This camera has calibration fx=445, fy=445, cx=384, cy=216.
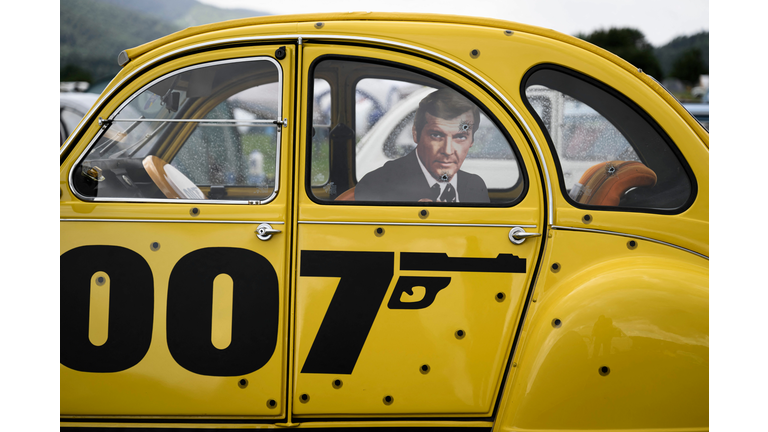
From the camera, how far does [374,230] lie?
1771mm

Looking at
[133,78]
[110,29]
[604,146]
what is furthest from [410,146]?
[110,29]

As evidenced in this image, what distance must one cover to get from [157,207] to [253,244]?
427mm

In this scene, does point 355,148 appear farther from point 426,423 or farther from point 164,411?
point 164,411

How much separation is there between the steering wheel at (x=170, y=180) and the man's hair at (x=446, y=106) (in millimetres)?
1008

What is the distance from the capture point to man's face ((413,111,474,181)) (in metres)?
1.83

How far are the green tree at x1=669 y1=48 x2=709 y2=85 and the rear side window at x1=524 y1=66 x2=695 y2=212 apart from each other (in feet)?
132

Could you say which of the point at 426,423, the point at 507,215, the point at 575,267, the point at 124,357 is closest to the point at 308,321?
the point at 426,423

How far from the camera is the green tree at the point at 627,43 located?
35844 millimetres

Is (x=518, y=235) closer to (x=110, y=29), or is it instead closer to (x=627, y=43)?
(x=110, y=29)

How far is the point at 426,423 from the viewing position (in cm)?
181

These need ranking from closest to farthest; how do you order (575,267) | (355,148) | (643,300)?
1. (643,300)
2. (575,267)
3. (355,148)

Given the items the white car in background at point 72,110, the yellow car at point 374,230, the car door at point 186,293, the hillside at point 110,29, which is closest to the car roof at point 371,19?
the yellow car at point 374,230

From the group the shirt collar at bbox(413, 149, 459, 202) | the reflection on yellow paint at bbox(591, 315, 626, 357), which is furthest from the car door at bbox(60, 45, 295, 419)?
the reflection on yellow paint at bbox(591, 315, 626, 357)

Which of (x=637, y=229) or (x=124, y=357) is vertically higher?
(x=637, y=229)
